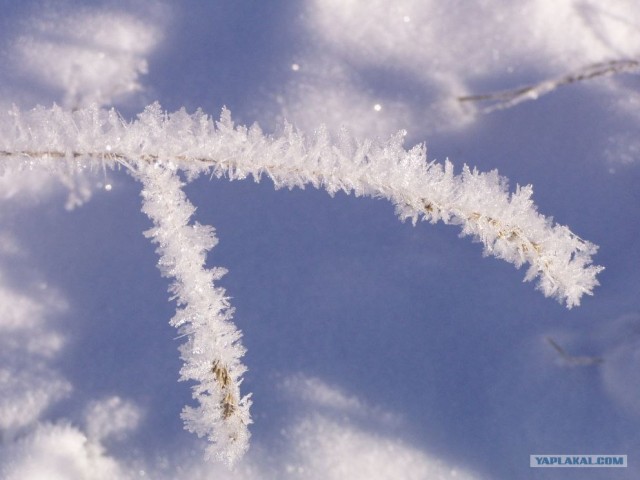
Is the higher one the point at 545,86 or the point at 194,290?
the point at 545,86

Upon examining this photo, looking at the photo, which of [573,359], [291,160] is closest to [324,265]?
[291,160]

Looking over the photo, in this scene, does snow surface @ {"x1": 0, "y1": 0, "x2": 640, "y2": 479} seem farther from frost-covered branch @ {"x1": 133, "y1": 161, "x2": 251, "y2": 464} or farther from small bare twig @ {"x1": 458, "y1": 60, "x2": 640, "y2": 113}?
frost-covered branch @ {"x1": 133, "y1": 161, "x2": 251, "y2": 464}

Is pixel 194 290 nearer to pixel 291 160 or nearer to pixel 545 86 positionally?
pixel 291 160

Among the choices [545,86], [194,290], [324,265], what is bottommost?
[194,290]

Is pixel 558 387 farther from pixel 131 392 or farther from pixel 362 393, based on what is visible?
pixel 131 392

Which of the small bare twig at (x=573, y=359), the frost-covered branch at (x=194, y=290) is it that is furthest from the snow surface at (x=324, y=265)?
the frost-covered branch at (x=194, y=290)

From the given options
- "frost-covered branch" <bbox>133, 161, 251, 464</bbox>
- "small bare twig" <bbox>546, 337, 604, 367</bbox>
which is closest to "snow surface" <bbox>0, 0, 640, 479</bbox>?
"small bare twig" <bbox>546, 337, 604, 367</bbox>

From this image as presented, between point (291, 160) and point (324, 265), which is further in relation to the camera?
point (324, 265)
